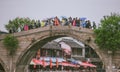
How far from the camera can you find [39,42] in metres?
24.6

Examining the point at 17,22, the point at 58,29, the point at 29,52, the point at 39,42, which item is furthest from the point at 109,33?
the point at 17,22

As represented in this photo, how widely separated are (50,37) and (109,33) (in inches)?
177

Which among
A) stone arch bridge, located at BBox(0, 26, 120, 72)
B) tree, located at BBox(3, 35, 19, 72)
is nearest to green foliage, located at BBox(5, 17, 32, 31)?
stone arch bridge, located at BBox(0, 26, 120, 72)

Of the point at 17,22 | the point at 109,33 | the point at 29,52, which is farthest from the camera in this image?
the point at 17,22

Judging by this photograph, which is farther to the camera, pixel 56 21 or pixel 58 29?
pixel 56 21

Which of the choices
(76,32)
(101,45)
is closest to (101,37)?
(101,45)

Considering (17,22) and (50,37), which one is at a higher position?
(17,22)

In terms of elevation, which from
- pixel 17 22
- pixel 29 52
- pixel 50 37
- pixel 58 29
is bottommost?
pixel 29 52

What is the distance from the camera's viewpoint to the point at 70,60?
45125 millimetres

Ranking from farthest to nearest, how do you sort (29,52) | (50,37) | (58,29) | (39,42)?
(29,52)
(39,42)
(50,37)
(58,29)

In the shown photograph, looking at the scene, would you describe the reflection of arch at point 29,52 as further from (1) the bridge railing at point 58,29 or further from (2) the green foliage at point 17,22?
(2) the green foliage at point 17,22

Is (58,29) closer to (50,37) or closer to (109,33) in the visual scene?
(50,37)

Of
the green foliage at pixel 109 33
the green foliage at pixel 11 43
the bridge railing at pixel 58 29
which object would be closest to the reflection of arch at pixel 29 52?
the bridge railing at pixel 58 29

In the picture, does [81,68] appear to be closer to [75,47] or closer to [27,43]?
[75,47]
